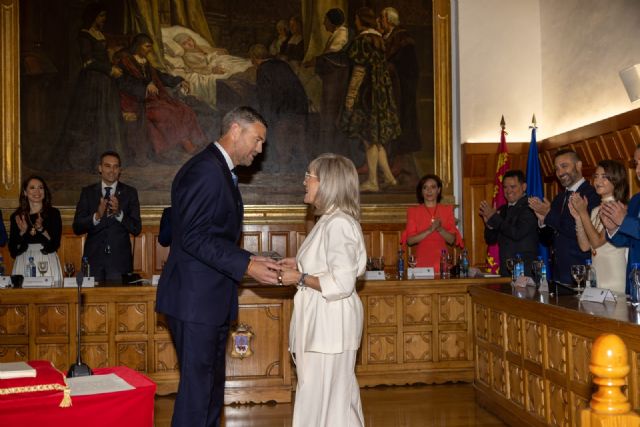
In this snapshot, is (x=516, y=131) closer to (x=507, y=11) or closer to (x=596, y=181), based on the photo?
(x=507, y=11)

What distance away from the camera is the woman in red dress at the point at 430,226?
6844 millimetres

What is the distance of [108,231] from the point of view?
630cm

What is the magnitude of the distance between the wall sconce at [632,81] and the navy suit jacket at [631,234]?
2.33 meters

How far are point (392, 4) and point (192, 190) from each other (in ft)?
20.3

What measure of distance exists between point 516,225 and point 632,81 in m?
1.71

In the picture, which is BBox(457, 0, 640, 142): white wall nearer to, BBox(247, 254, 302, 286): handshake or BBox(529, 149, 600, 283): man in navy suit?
BBox(529, 149, 600, 283): man in navy suit

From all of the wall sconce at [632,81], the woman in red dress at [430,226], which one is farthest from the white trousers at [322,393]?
the wall sconce at [632,81]

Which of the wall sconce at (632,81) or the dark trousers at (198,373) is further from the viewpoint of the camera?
the wall sconce at (632,81)

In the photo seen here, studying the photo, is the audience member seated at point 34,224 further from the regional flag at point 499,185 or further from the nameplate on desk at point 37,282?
the regional flag at point 499,185

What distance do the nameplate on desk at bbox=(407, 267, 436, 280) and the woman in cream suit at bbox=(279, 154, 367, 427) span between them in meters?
3.00

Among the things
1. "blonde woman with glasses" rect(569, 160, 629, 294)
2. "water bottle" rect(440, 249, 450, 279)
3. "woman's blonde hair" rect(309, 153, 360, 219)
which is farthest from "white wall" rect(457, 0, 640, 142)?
"woman's blonde hair" rect(309, 153, 360, 219)

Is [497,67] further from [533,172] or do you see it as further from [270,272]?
[270,272]

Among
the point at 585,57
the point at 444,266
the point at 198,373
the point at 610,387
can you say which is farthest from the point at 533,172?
the point at 610,387

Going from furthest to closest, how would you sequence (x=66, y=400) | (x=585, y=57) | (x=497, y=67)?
(x=497, y=67)
(x=585, y=57)
(x=66, y=400)
